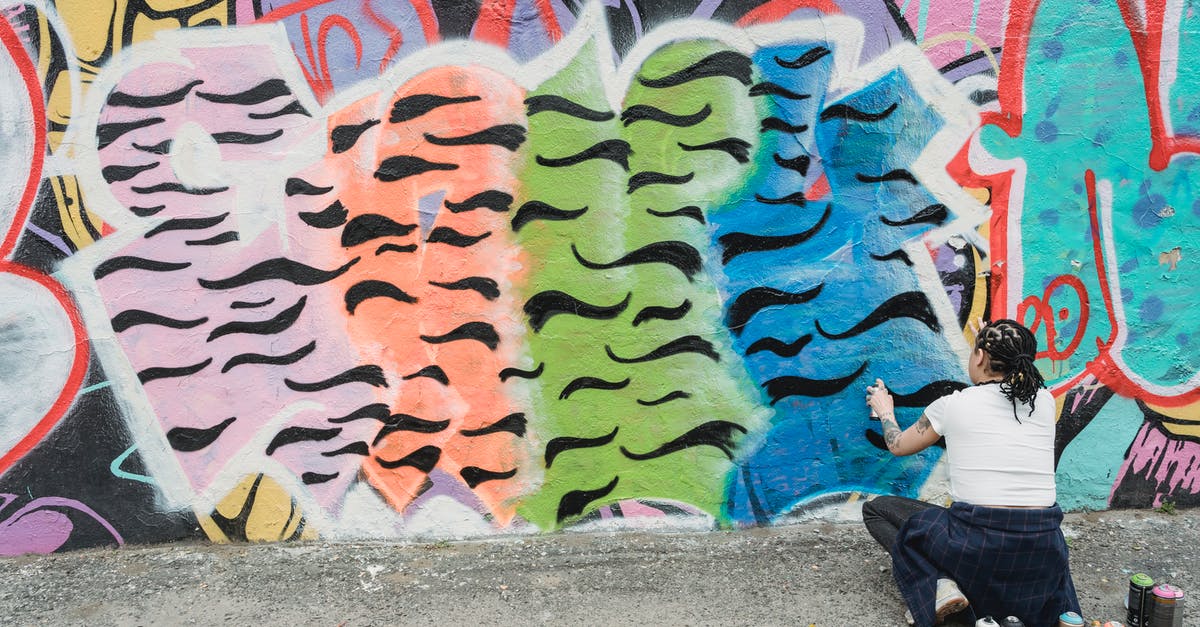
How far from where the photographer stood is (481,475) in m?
3.61

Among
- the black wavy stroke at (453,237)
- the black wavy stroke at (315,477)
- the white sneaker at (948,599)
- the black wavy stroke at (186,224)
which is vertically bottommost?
the white sneaker at (948,599)

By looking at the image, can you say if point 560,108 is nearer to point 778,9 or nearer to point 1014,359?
point 778,9

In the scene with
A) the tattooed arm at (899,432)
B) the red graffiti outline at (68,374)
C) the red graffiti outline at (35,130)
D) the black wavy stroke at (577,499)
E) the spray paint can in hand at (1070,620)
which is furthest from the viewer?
the black wavy stroke at (577,499)

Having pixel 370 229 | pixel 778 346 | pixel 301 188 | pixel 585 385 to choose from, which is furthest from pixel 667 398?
pixel 301 188

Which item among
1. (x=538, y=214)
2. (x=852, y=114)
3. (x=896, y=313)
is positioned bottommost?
(x=896, y=313)

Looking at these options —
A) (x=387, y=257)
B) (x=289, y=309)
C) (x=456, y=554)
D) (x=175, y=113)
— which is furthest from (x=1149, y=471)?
(x=175, y=113)

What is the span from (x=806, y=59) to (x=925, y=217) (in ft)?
2.75

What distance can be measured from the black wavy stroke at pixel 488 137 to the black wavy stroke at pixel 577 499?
1.52 m

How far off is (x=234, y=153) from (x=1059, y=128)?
3445 mm

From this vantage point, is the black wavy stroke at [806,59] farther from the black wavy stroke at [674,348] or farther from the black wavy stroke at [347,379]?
the black wavy stroke at [347,379]

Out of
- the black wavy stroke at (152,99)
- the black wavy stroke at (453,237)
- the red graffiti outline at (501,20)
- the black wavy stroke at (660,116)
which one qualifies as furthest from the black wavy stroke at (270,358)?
the black wavy stroke at (660,116)

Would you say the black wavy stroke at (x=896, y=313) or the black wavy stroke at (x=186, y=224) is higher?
the black wavy stroke at (x=186, y=224)

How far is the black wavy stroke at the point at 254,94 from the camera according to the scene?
339 cm

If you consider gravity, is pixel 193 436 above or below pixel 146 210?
below
